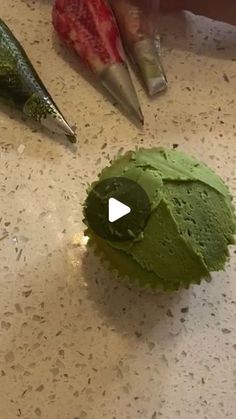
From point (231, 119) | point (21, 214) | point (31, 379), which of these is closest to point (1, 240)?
point (21, 214)

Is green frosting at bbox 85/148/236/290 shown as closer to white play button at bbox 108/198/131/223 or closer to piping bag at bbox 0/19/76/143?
white play button at bbox 108/198/131/223

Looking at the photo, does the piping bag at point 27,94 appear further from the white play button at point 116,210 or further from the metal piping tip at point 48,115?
the white play button at point 116,210

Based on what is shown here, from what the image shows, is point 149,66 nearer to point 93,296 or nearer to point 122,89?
point 122,89

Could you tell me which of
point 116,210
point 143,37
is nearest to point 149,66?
point 143,37

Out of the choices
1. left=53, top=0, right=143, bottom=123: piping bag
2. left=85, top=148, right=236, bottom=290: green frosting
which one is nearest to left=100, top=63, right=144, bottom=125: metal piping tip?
left=53, top=0, right=143, bottom=123: piping bag

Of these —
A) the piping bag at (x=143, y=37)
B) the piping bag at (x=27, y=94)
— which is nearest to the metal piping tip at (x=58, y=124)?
the piping bag at (x=27, y=94)

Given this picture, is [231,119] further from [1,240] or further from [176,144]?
[1,240]
